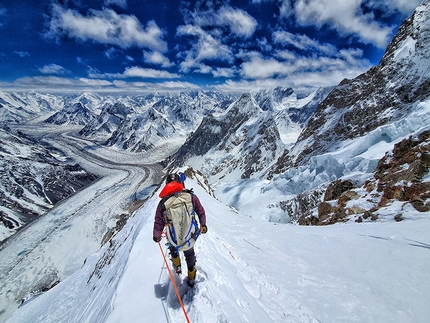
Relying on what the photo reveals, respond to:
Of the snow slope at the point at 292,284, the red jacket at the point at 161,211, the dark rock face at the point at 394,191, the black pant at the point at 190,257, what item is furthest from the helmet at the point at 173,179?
the dark rock face at the point at 394,191

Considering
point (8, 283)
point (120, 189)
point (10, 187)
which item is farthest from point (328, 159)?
point (10, 187)

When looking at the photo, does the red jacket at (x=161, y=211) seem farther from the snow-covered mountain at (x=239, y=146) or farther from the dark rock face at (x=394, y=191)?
the snow-covered mountain at (x=239, y=146)

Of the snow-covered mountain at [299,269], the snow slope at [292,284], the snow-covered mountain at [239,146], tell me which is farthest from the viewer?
the snow-covered mountain at [239,146]

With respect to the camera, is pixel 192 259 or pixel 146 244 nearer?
pixel 192 259

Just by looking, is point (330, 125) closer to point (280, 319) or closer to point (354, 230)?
point (354, 230)

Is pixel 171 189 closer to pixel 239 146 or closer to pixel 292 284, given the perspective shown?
pixel 292 284

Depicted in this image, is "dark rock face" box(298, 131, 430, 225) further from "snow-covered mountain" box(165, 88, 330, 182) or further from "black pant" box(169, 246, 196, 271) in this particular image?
"snow-covered mountain" box(165, 88, 330, 182)

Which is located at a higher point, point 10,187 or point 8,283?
point 10,187

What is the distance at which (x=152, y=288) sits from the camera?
5.67 m

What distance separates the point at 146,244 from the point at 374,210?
14.9 metres

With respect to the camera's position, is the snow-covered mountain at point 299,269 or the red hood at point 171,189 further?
the snow-covered mountain at point 299,269

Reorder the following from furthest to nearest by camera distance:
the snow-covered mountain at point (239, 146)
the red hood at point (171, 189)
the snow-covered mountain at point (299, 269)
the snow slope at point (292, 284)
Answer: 1. the snow-covered mountain at point (239, 146)
2. the snow-covered mountain at point (299, 269)
3. the snow slope at point (292, 284)
4. the red hood at point (171, 189)

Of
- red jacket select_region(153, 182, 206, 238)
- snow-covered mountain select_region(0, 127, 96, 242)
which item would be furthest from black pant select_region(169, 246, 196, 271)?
snow-covered mountain select_region(0, 127, 96, 242)

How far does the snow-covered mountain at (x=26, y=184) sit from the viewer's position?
82375 mm
